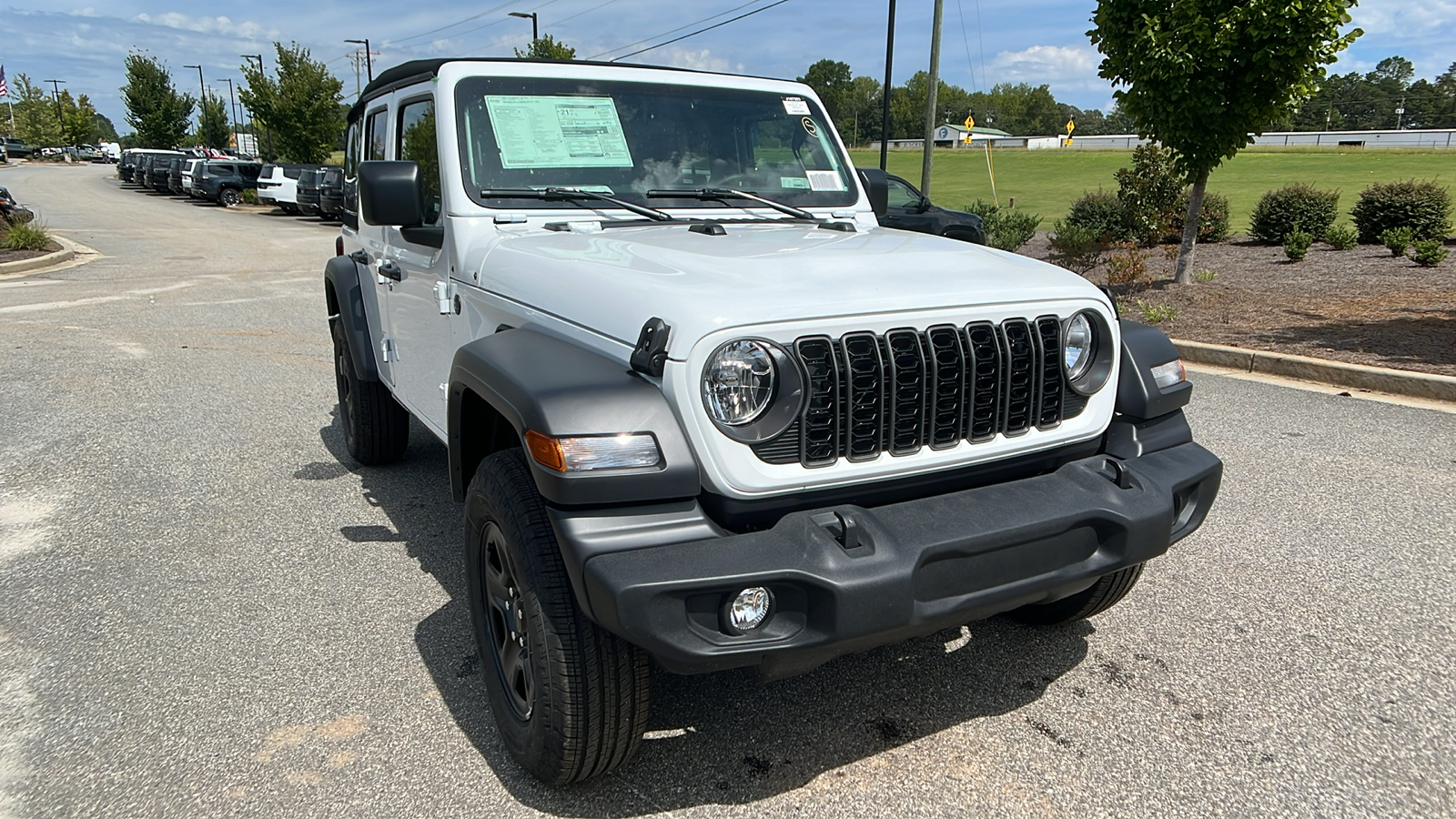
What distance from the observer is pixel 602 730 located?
237cm

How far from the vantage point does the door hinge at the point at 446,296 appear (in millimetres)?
3469

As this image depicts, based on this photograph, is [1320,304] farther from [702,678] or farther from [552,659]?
[552,659]

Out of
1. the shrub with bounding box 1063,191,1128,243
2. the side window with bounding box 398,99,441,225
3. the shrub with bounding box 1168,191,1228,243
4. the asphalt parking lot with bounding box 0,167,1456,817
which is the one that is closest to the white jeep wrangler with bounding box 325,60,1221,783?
the side window with bounding box 398,99,441,225

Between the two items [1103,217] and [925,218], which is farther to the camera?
[1103,217]

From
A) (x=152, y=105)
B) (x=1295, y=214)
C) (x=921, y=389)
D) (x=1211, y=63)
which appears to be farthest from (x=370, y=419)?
(x=152, y=105)

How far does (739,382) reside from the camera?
227cm

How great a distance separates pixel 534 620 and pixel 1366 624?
3011mm

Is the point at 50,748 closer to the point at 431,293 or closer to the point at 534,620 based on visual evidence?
the point at 534,620

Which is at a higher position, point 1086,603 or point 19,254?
point 19,254

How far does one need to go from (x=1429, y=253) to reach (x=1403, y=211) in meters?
2.74

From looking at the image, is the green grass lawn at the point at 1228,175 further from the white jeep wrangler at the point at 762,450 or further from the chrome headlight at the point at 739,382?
the chrome headlight at the point at 739,382

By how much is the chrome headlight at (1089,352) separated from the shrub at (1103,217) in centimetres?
1423

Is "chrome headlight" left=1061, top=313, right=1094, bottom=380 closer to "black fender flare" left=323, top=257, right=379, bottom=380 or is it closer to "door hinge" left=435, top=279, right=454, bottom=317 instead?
"door hinge" left=435, top=279, right=454, bottom=317

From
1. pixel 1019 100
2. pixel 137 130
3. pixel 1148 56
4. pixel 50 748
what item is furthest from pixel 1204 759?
pixel 1019 100
